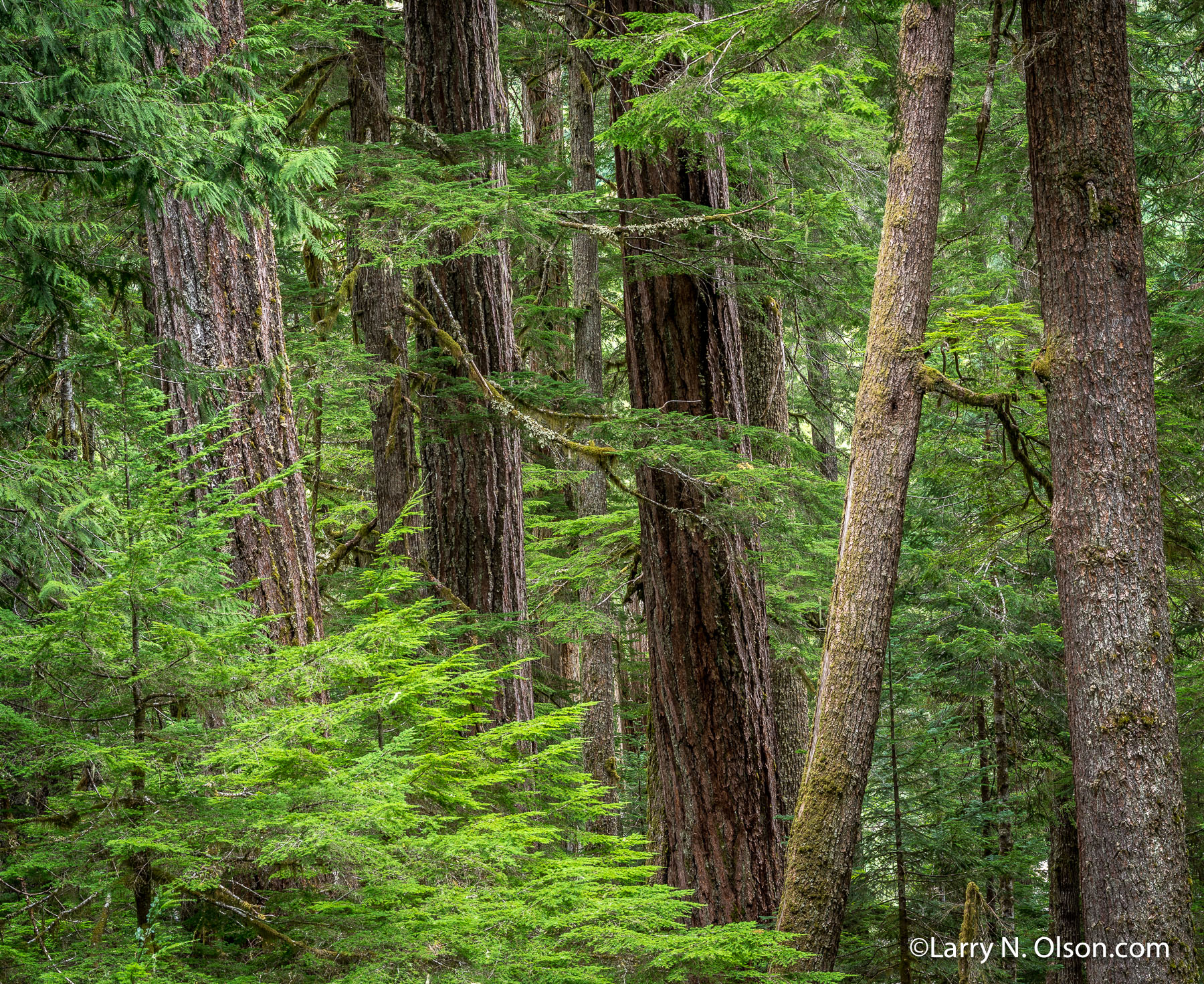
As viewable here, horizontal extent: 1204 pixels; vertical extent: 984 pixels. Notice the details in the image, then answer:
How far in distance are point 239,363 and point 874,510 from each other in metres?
3.84

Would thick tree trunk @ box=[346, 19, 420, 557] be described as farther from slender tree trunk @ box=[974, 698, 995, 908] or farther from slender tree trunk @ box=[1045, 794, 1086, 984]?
slender tree trunk @ box=[1045, 794, 1086, 984]

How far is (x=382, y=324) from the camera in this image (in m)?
8.32

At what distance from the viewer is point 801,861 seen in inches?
201

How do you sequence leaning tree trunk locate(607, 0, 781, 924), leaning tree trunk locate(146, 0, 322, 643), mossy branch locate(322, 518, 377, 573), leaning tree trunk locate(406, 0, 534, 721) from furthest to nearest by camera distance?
mossy branch locate(322, 518, 377, 573) → leaning tree trunk locate(406, 0, 534, 721) → leaning tree trunk locate(607, 0, 781, 924) → leaning tree trunk locate(146, 0, 322, 643)

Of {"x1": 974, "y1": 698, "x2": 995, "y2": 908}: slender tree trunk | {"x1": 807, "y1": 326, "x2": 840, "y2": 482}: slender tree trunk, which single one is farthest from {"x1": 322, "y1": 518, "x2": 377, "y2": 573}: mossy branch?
{"x1": 974, "y1": 698, "x2": 995, "y2": 908}: slender tree trunk

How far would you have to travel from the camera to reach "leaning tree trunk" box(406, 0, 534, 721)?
654 cm

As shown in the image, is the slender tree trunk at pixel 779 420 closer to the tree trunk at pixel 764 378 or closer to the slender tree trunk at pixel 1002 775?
the tree trunk at pixel 764 378

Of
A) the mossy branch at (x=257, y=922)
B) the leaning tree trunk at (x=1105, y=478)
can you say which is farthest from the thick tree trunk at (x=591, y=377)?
the mossy branch at (x=257, y=922)

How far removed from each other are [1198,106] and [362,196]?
33.7 ft

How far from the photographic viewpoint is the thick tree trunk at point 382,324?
6.91 m

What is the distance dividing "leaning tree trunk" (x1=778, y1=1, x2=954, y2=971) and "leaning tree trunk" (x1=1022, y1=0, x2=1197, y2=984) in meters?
0.69

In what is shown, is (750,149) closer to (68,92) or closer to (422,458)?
(422,458)

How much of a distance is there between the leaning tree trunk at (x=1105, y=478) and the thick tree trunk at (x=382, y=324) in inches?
179

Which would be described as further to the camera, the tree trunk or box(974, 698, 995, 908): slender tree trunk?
box(974, 698, 995, 908): slender tree trunk
